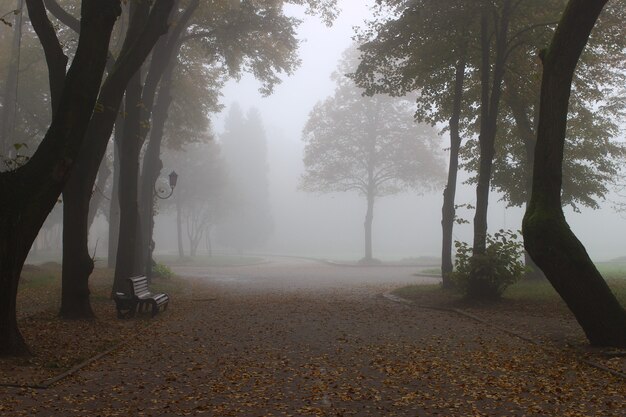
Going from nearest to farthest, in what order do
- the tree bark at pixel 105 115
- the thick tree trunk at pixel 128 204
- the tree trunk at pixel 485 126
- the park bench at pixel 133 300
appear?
the tree bark at pixel 105 115 < the park bench at pixel 133 300 < the tree trunk at pixel 485 126 < the thick tree trunk at pixel 128 204

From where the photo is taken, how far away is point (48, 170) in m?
7.63

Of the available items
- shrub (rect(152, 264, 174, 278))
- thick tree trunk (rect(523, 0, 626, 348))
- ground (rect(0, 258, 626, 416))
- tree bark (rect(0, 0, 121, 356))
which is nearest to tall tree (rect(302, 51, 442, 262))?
shrub (rect(152, 264, 174, 278))

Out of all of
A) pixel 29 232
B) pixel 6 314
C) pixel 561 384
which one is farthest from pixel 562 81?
pixel 6 314

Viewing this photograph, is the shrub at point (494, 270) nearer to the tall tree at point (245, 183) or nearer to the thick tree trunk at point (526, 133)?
the thick tree trunk at point (526, 133)

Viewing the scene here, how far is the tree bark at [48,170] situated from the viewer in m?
7.38

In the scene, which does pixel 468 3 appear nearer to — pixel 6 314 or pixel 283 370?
pixel 283 370

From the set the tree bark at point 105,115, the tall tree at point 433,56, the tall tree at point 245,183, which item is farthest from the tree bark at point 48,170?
the tall tree at point 245,183

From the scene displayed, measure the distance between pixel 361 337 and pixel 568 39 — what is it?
6164mm

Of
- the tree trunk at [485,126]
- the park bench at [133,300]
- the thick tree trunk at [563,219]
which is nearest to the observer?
the thick tree trunk at [563,219]

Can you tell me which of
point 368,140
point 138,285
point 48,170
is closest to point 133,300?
point 138,285

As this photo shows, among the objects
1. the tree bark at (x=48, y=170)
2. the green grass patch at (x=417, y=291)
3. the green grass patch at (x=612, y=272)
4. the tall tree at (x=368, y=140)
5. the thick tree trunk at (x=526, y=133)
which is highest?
the tall tree at (x=368, y=140)

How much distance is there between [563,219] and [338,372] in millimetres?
→ 4398

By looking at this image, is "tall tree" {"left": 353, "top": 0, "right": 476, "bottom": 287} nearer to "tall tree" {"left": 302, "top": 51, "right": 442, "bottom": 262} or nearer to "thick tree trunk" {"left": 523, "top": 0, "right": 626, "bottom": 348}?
"thick tree trunk" {"left": 523, "top": 0, "right": 626, "bottom": 348}

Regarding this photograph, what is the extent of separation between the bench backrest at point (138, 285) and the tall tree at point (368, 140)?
1128 inches
